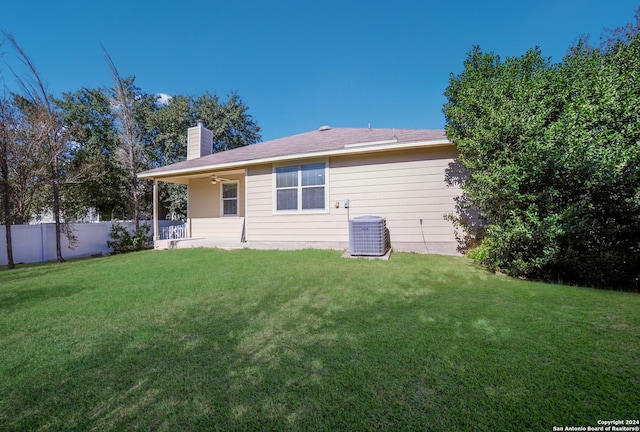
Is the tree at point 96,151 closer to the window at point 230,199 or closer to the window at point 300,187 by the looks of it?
the window at point 230,199

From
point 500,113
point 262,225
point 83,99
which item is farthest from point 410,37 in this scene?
point 83,99

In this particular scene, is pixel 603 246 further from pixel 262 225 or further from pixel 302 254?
pixel 262 225

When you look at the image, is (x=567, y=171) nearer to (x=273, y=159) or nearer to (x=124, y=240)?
(x=273, y=159)

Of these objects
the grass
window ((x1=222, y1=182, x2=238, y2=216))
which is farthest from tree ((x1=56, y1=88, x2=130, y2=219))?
the grass

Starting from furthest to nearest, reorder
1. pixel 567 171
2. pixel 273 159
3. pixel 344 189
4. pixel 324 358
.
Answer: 1. pixel 273 159
2. pixel 344 189
3. pixel 567 171
4. pixel 324 358

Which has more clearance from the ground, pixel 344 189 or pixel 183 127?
pixel 183 127

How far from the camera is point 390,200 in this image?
7.07m

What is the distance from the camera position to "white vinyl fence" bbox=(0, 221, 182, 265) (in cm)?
853

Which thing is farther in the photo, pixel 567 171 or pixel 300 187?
pixel 300 187

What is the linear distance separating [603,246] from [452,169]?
309 centimetres

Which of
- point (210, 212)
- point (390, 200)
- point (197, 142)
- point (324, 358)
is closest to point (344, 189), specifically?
point (390, 200)

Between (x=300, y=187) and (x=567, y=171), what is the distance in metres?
5.79

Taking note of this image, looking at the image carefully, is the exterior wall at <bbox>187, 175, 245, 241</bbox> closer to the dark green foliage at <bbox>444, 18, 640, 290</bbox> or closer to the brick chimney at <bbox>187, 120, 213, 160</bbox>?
the brick chimney at <bbox>187, 120, 213, 160</bbox>

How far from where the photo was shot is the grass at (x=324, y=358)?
1.52 meters
